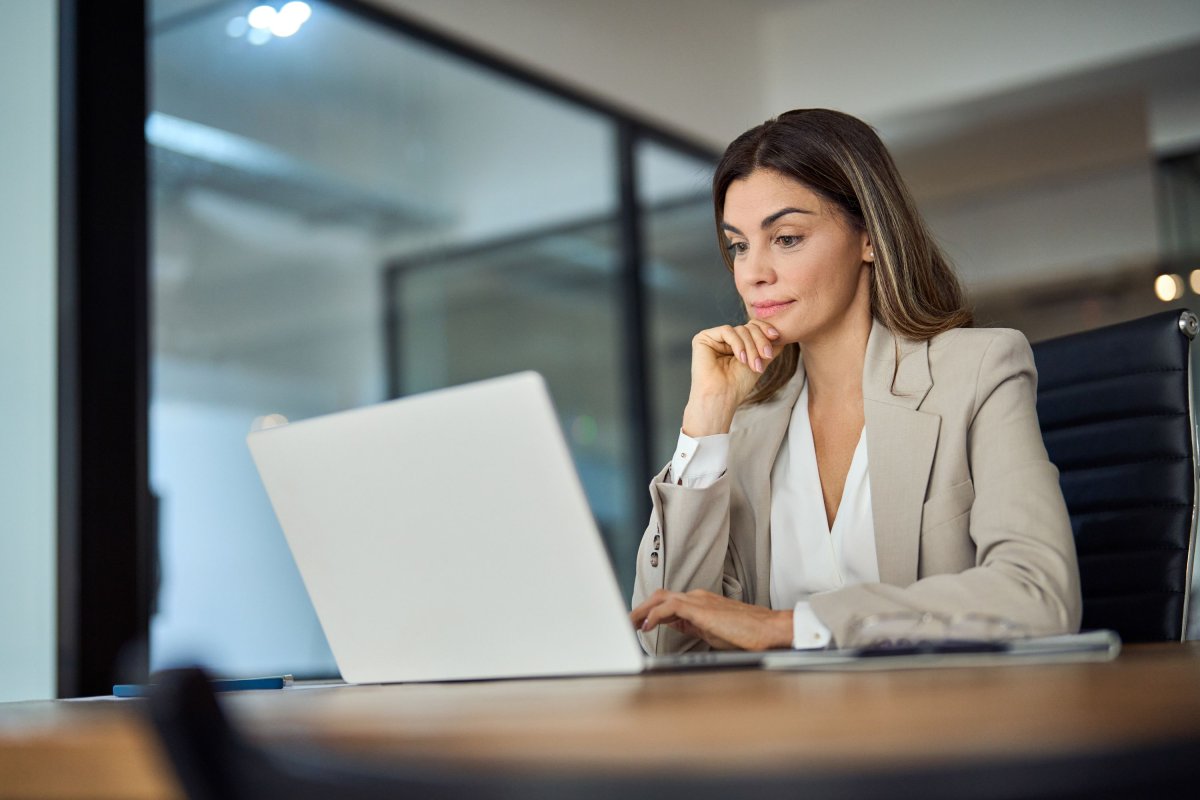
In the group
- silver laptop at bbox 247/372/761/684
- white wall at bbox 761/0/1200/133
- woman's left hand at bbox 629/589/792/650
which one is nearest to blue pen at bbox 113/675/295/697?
silver laptop at bbox 247/372/761/684

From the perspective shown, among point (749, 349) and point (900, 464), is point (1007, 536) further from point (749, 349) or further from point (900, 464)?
point (749, 349)

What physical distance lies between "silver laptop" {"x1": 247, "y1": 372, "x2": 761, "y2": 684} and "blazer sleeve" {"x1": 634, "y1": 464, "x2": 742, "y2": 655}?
0.49 m

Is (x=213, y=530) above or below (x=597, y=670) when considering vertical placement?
above

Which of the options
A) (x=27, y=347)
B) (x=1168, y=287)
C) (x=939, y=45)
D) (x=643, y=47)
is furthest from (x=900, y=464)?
(x=1168, y=287)

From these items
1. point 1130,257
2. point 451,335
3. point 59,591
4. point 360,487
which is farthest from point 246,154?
point 1130,257

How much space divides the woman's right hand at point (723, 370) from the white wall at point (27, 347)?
5.01ft

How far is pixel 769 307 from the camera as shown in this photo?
188 centimetres

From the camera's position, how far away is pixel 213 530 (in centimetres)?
292

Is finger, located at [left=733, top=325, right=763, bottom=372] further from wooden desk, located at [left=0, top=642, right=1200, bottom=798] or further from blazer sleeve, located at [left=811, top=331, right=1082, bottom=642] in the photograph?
wooden desk, located at [left=0, top=642, right=1200, bottom=798]

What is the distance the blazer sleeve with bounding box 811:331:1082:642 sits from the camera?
1167mm

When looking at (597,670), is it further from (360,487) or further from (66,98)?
(66,98)

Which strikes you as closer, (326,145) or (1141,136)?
(326,145)

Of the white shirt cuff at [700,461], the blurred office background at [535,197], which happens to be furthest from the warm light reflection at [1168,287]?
the white shirt cuff at [700,461]

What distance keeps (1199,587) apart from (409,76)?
3657 millimetres
